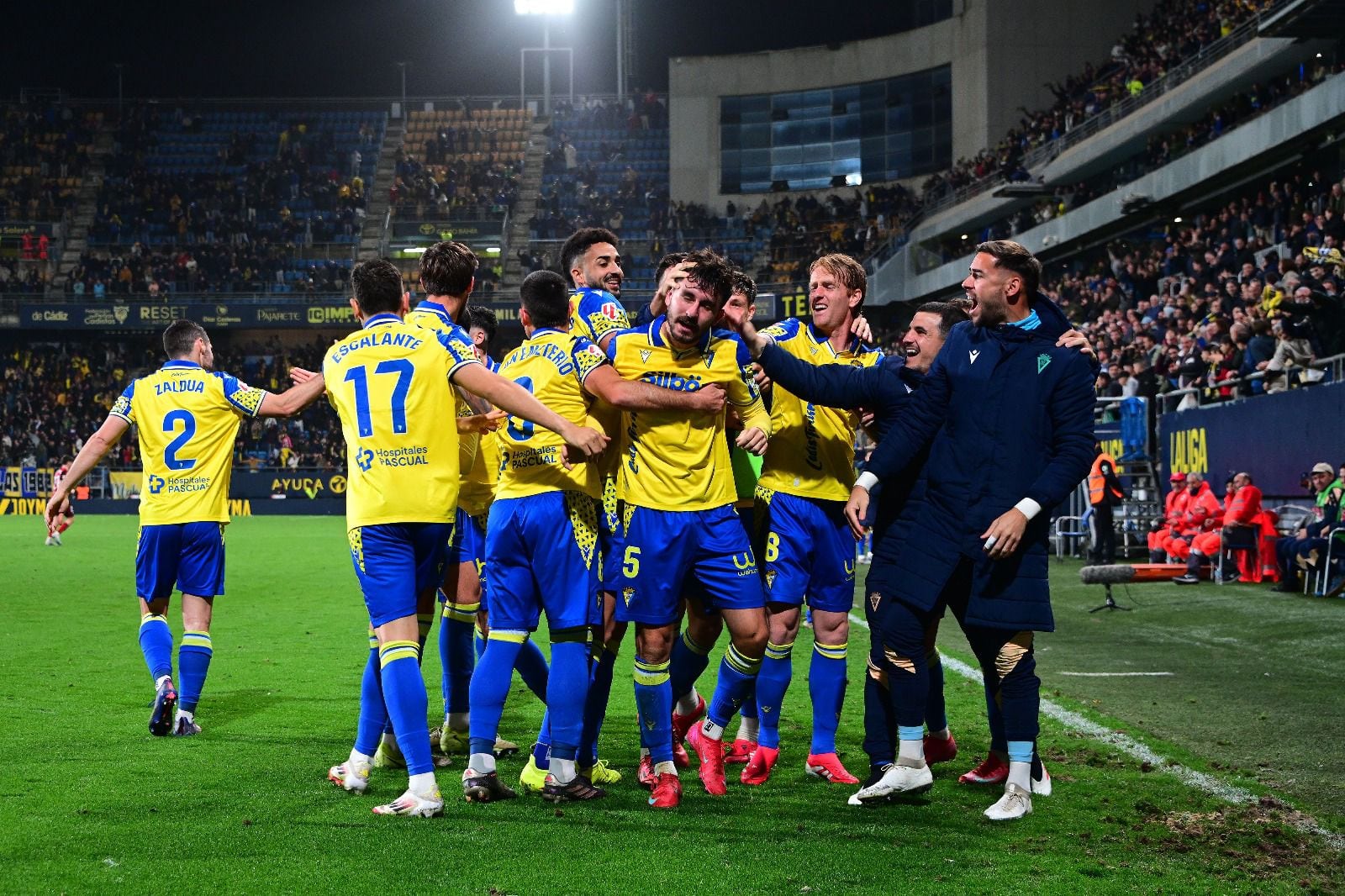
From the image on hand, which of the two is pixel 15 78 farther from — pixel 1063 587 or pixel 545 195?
pixel 1063 587

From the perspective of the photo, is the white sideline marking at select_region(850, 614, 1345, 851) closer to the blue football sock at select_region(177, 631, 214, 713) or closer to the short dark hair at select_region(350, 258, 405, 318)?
the short dark hair at select_region(350, 258, 405, 318)

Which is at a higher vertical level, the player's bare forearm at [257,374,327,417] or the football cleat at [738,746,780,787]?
the player's bare forearm at [257,374,327,417]

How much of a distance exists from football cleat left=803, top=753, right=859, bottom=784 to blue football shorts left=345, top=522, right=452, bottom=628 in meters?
A: 1.98

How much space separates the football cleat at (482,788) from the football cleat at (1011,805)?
2008mm

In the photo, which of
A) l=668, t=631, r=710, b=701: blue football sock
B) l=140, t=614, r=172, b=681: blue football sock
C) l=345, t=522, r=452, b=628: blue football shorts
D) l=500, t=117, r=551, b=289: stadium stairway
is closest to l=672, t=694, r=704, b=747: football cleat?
l=668, t=631, r=710, b=701: blue football sock

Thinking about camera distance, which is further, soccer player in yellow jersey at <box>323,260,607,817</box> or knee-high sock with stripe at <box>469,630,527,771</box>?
knee-high sock with stripe at <box>469,630,527,771</box>

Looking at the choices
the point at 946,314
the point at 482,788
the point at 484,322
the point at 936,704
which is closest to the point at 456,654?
the point at 482,788

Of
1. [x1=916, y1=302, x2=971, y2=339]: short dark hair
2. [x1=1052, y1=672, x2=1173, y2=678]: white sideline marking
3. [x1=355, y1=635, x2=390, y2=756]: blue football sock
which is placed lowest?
[x1=1052, y1=672, x2=1173, y2=678]: white sideline marking

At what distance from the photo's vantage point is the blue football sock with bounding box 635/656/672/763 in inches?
219

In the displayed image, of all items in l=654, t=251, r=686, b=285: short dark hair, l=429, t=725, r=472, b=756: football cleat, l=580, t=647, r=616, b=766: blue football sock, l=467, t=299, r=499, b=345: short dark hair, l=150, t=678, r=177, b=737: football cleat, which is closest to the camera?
l=654, t=251, r=686, b=285: short dark hair

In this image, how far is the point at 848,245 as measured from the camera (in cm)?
4788

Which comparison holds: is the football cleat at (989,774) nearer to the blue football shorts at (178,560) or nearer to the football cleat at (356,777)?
the football cleat at (356,777)

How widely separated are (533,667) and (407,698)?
4.14 ft

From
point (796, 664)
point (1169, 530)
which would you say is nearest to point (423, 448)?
point (796, 664)
